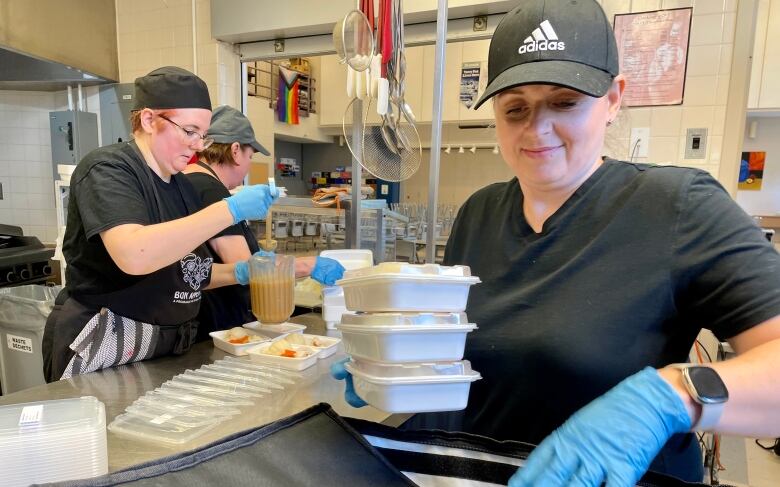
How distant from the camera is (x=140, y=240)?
1136mm

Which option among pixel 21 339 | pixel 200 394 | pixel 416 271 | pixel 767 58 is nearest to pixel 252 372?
pixel 200 394

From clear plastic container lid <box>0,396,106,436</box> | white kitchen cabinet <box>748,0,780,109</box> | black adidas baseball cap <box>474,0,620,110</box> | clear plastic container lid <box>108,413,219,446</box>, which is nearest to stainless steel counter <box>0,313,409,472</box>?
clear plastic container lid <box>108,413,219,446</box>

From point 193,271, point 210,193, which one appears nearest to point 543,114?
point 193,271

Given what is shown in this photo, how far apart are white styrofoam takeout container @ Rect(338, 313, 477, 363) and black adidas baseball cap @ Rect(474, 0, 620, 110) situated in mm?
386

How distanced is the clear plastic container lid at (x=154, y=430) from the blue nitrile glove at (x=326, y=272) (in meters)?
0.72

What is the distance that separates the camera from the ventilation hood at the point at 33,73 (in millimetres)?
3002

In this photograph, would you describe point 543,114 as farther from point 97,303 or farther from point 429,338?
point 97,303

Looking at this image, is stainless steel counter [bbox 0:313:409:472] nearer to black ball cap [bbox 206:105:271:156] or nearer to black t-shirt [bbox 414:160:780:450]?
black t-shirt [bbox 414:160:780:450]

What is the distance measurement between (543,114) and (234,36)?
2.91 m

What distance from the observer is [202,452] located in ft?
2.17

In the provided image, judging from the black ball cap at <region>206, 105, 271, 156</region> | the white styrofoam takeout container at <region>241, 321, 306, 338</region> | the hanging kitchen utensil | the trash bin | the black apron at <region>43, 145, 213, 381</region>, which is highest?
the hanging kitchen utensil

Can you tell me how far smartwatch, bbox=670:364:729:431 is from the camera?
588 mm

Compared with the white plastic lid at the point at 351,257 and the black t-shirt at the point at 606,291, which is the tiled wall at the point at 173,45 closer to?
the white plastic lid at the point at 351,257

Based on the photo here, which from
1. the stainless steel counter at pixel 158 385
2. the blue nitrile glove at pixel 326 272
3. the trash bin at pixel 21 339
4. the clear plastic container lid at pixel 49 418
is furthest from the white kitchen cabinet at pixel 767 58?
the trash bin at pixel 21 339
